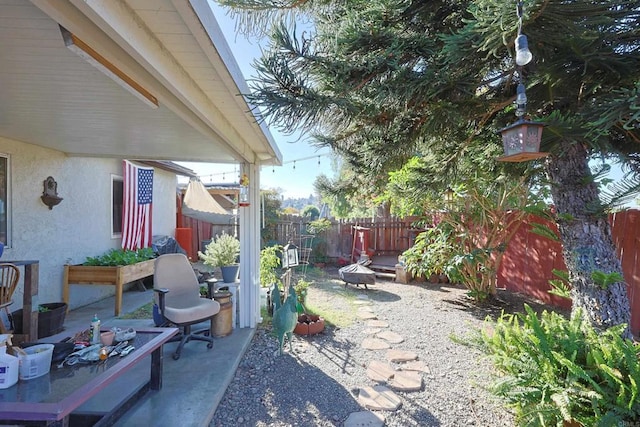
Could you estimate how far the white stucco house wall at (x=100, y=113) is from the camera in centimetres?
168

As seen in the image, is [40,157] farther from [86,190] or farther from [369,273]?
[369,273]

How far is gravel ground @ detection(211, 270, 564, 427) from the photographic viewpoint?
276 centimetres

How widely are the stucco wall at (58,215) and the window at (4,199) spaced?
0.04 m

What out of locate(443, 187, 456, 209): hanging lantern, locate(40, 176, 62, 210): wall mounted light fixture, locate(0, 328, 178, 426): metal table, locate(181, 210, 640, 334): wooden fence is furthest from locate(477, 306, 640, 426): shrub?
locate(40, 176, 62, 210): wall mounted light fixture

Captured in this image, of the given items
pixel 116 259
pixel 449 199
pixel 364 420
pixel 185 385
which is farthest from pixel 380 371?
pixel 116 259

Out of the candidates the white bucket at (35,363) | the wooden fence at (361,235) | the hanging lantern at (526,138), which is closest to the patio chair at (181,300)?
the white bucket at (35,363)

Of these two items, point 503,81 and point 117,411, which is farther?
point 503,81

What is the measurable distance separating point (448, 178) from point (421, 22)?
1.42m

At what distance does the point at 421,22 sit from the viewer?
2.90m

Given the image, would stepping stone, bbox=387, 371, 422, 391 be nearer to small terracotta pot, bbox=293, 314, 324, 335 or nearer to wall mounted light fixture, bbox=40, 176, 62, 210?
small terracotta pot, bbox=293, 314, 324, 335

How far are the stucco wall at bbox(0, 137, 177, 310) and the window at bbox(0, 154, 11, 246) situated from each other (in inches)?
1.7

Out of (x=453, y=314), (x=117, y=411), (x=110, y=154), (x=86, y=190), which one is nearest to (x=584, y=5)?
(x=117, y=411)

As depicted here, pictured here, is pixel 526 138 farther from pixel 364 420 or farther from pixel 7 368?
pixel 7 368

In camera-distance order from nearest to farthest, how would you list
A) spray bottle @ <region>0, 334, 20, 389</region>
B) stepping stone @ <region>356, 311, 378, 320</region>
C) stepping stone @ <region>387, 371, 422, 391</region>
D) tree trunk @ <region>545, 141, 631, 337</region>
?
1. spray bottle @ <region>0, 334, 20, 389</region>
2. tree trunk @ <region>545, 141, 631, 337</region>
3. stepping stone @ <region>387, 371, 422, 391</region>
4. stepping stone @ <region>356, 311, 378, 320</region>
